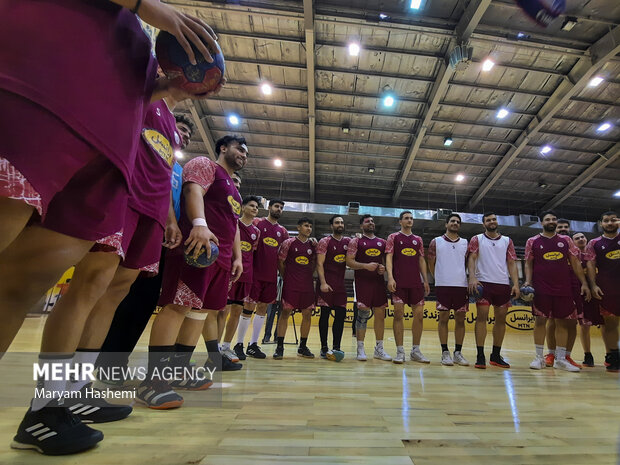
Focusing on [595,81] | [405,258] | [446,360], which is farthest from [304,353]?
[595,81]

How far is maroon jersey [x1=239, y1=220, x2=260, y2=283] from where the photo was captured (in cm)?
379

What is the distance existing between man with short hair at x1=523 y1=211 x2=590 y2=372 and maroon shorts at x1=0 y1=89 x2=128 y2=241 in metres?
4.67

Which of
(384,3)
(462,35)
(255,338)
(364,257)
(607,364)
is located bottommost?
(607,364)

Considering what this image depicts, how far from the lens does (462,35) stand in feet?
24.1

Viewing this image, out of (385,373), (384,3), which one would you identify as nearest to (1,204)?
→ (385,373)

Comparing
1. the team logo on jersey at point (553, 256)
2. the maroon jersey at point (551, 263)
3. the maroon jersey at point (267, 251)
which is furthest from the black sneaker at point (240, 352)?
the team logo on jersey at point (553, 256)

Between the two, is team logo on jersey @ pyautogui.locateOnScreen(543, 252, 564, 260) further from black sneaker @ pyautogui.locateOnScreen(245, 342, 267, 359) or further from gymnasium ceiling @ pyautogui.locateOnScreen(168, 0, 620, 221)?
gymnasium ceiling @ pyautogui.locateOnScreen(168, 0, 620, 221)

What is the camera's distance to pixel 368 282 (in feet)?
13.5

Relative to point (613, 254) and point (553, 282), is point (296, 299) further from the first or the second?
point (613, 254)

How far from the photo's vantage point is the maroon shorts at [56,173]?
25.9 inches

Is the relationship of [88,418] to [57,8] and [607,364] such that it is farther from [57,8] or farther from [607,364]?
[607,364]

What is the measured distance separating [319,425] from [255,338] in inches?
106

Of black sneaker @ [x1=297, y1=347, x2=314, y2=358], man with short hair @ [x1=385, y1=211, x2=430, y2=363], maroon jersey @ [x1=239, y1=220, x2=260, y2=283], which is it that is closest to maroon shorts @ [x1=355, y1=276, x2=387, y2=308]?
man with short hair @ [x1=385, y1=211, x2=430, y2=363]

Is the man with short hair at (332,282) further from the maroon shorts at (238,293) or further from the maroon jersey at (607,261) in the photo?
the maroon jersey at (607,261)
